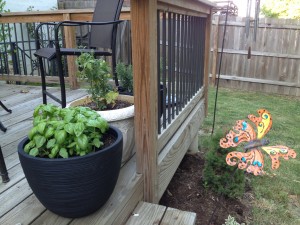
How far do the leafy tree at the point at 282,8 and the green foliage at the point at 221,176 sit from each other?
221 inches

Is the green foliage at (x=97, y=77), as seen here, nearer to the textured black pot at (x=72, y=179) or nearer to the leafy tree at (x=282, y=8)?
the textured black pot at (x=72, y=179)

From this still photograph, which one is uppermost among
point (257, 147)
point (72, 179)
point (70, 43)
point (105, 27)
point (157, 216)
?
point (105, 27)

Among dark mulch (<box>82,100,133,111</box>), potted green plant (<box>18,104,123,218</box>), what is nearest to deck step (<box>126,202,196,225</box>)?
potted green plant (<box>18,104,123,218</box>)

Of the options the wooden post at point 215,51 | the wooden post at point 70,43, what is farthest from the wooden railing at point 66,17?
the wooden post at point 215,51

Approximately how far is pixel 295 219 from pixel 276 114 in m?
2.81

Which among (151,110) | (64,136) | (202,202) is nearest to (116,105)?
(151,110)

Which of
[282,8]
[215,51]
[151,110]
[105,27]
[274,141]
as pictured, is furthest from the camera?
[282,8]

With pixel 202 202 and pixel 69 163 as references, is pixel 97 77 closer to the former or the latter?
pixel 69 163

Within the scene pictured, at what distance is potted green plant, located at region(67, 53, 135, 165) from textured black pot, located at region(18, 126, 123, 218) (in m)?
0.37

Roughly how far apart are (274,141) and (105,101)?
2.46m

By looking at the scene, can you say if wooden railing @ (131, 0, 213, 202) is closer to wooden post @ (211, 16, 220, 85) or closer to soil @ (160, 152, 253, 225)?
soil @ (160, 152, 253, 225)

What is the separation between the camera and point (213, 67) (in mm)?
6332

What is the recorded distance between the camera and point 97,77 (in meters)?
1.59

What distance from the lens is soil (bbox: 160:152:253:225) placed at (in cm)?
200
